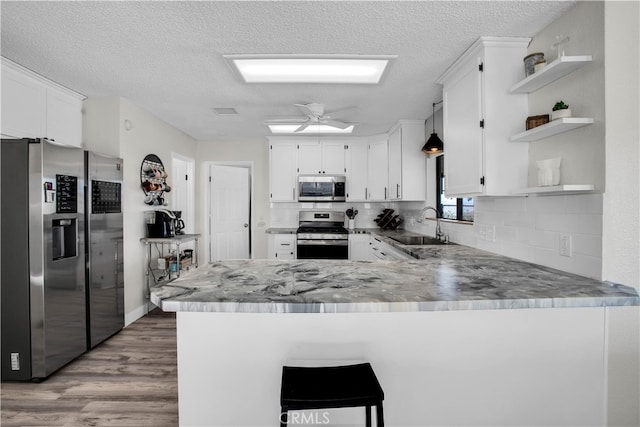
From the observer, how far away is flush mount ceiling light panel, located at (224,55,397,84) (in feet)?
7.24

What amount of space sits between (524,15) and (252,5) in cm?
157

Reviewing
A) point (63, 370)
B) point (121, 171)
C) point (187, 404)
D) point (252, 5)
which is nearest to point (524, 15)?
point (252, 5)

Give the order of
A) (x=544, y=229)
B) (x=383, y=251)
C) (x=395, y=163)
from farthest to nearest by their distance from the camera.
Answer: (x=395, y=163), (x=383, y=251), (x=544, y=229)

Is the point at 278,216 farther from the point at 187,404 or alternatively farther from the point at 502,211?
the point at 187,404

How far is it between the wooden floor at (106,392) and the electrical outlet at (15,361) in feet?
0.37

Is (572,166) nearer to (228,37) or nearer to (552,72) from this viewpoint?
(552,72)

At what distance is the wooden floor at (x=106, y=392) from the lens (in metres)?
1.90

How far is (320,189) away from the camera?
4.82 m

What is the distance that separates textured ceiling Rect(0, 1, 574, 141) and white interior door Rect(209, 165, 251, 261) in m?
2.26

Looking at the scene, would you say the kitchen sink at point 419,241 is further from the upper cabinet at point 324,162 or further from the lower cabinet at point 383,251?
the upper cabinet at point 324,162

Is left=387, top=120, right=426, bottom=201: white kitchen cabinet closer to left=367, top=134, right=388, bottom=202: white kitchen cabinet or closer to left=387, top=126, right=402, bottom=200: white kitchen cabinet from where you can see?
left=387, top=126, right=402, bottom=200: white kitchen cabinet

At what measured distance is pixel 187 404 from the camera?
1.35m

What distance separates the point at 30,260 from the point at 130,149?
5.03 ft

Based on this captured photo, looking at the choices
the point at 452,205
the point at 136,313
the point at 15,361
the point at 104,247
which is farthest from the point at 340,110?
the point at 15,361
